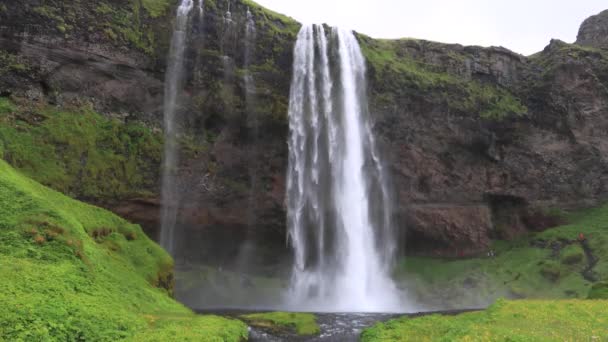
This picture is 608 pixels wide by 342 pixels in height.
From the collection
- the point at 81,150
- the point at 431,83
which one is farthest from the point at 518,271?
the point at 81,150

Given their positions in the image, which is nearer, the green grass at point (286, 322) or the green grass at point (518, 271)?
the green grass at point (286, 322)

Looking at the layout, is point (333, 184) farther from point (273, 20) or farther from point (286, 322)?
point (286, 322)

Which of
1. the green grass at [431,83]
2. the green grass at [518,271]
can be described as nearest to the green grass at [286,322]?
the green grass at [518,271]

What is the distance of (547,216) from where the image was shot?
180 feet

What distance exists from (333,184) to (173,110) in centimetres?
1675

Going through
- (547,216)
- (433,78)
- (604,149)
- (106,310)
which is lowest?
(106,310)

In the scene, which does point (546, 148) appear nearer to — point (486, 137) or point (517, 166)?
point (517, 166)

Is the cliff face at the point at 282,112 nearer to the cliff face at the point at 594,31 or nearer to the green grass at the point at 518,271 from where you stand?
the green grass at the point at 518,271

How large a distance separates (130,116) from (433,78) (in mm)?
32658

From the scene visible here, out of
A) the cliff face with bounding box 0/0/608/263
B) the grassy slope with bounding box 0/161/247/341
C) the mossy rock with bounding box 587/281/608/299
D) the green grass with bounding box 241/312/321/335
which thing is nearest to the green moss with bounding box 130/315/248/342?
the grassy slope with bounding box 0/161/247/341

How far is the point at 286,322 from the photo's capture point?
2270 centimetres

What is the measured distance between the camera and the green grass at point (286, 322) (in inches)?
869

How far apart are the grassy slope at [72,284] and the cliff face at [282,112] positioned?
50.7ft

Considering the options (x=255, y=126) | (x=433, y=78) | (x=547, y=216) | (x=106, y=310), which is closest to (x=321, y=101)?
(x=255, y=126)
